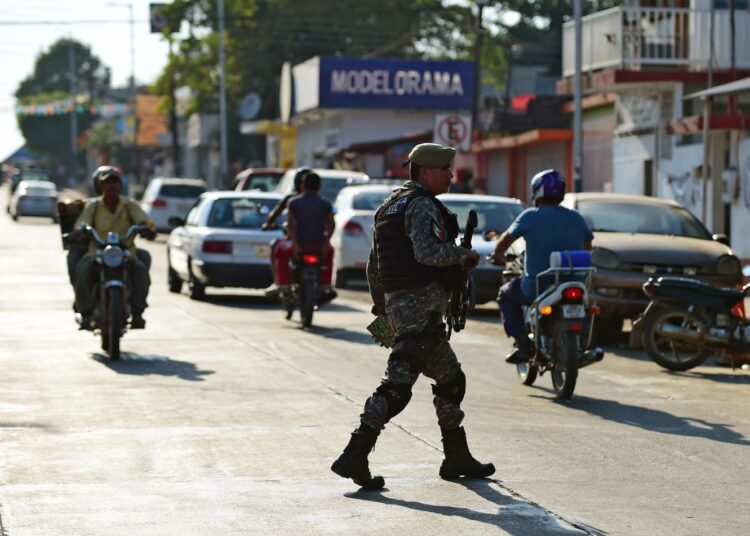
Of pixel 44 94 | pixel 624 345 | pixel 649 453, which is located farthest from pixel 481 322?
pixel 44 94

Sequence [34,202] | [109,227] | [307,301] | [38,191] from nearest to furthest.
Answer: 1. [109,227]
2. [307,301]
3. [34,202]
4. [38,191]

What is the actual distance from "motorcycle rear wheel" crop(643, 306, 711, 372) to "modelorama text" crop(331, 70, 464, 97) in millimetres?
42364

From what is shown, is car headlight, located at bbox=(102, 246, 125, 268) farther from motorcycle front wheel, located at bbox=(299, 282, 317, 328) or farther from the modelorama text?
the modelorama text

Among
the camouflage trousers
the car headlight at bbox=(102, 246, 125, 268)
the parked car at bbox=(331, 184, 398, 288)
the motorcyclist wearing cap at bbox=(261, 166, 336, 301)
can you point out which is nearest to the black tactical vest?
the camouflage trousers

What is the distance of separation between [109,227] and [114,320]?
105 centimetres

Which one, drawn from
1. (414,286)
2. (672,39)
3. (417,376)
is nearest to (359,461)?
(417,376)

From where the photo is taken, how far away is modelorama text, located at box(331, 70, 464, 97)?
56281mm

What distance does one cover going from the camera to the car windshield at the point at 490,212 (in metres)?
21.4

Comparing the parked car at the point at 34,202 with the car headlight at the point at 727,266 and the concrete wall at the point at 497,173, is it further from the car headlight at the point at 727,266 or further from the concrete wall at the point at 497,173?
the car headlight at the point at 727,266

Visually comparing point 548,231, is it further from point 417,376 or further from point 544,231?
point 417,376

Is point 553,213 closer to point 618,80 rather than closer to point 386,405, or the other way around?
point 386,405

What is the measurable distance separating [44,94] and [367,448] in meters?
157

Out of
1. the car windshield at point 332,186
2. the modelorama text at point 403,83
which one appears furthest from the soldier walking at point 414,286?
the modelorama text at point 403,83

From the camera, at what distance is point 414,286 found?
8188 millimetres
